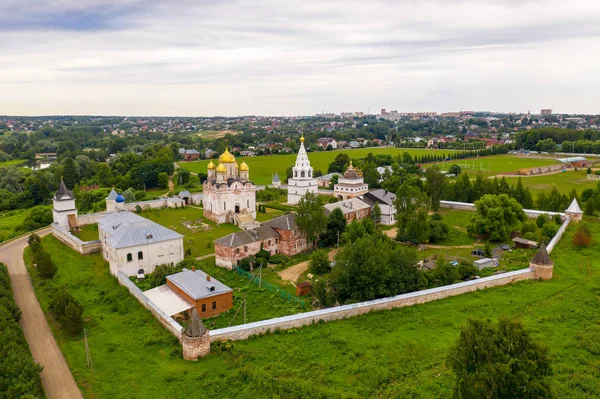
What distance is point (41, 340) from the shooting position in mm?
19500

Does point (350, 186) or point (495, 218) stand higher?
point (350, 186)

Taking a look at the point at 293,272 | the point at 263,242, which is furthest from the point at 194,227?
the point at 293,272

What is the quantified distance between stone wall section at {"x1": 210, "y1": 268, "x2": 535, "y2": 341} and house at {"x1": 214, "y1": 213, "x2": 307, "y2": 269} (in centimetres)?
1051

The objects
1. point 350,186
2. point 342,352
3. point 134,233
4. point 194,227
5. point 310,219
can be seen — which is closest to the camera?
point 342,352

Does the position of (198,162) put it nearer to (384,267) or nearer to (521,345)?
(384,267)

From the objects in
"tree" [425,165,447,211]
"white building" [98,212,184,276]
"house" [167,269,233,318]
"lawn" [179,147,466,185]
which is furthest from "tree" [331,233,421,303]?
"lawn" [179,147,466,185]

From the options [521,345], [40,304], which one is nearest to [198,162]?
[40,304]

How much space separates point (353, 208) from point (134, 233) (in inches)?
813

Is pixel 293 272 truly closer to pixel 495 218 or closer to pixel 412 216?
pixel 412 216

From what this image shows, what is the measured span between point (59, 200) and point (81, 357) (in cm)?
2340

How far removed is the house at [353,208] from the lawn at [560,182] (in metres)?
26.9

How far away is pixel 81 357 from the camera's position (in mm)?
17812

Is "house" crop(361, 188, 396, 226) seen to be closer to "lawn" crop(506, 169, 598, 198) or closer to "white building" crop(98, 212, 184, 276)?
"white building" crop(98, 212, 184, 276)

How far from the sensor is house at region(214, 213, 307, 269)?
96.4ft
